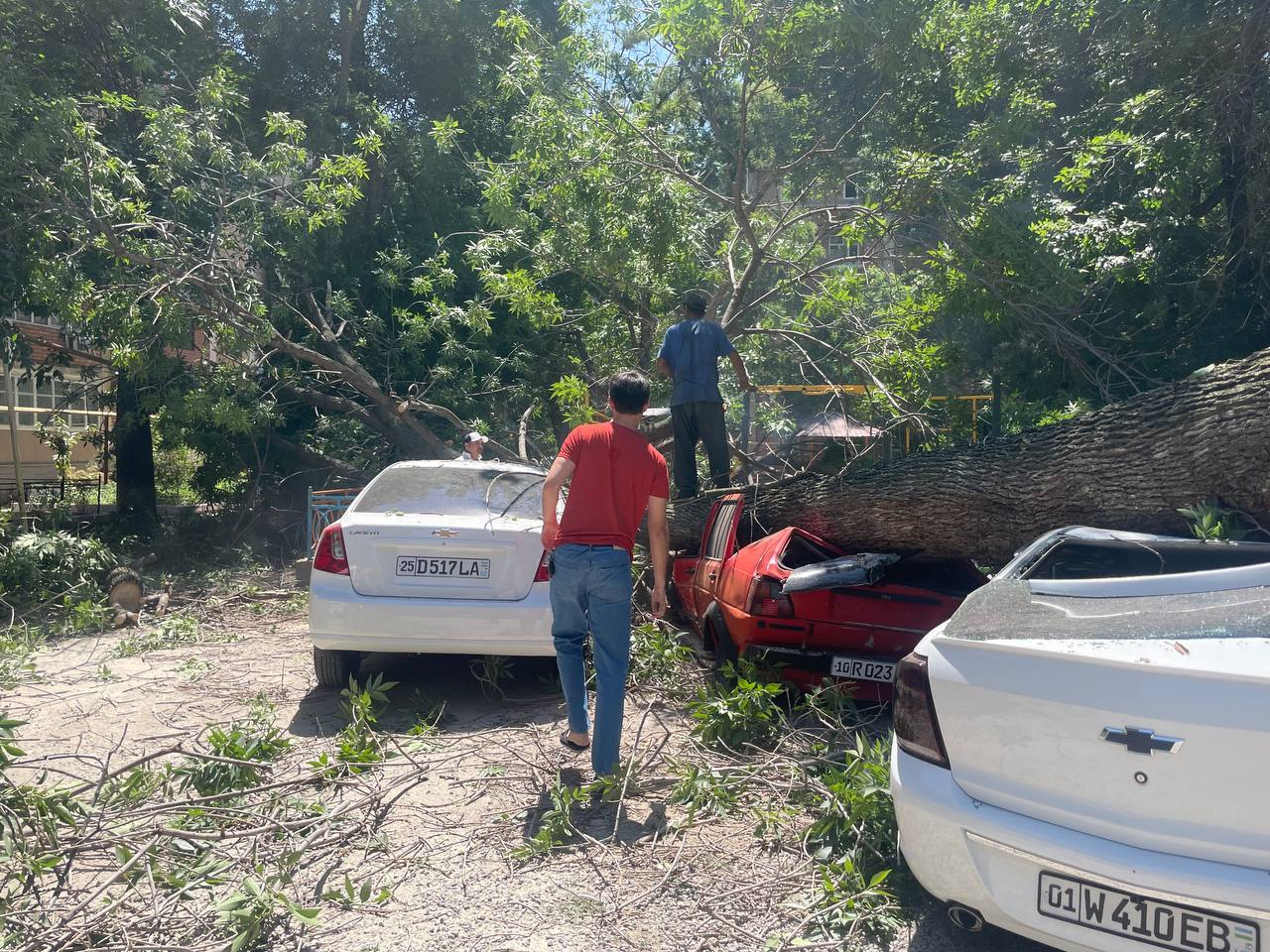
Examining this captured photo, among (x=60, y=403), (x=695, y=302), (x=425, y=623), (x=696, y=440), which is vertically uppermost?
(x=695, y=302)

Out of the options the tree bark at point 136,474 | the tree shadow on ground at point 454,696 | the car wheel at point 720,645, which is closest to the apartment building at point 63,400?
the tree bark at point 136,474

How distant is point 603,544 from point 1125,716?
7.56ft

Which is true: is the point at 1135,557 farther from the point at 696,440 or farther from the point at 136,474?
the point at 136,474

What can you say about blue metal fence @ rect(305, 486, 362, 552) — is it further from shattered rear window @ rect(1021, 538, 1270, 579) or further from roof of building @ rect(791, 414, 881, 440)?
shattered rear window @ rect(1021, 538, 1270, 579)

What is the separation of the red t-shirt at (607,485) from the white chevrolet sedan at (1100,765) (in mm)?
1600

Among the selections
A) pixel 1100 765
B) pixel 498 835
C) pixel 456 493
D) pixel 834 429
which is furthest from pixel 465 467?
pixel 1100 765

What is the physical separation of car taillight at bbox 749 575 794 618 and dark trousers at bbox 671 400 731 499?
8.54 ft

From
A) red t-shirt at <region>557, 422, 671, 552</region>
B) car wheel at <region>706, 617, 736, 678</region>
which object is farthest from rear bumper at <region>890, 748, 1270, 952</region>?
car wheel at <region>706, 617, 736, 678</region>

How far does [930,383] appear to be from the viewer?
27.8 ft

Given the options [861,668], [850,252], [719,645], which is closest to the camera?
[861,668]

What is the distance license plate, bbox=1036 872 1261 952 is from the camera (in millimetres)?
2389

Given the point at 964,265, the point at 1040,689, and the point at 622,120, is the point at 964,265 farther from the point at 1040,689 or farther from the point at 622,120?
the point at 1040,689

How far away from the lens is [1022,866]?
274cm

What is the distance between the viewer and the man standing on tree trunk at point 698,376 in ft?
26.0
